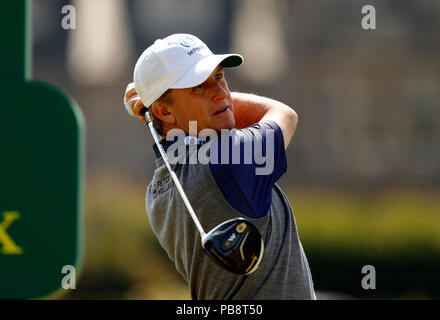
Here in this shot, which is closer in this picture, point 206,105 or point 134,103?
point 206,105

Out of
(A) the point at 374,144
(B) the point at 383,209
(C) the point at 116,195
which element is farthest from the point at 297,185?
(C) the point at 116,195

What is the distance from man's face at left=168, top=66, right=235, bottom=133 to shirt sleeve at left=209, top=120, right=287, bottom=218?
0.09m

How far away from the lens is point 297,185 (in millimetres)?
13547

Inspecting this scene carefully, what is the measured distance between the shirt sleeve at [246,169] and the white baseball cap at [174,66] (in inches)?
10.5

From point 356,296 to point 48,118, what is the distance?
5.33 m

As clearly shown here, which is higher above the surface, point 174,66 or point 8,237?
point 174,66

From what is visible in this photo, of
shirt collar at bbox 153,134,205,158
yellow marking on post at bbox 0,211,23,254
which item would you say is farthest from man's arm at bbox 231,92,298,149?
yellow marking on post at bbox 0,211,23,254

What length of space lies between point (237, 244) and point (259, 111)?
854 millimetres

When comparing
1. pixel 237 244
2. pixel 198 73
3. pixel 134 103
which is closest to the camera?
pixel 237 244

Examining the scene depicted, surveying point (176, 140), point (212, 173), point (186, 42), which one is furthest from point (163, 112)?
point (212, 173)

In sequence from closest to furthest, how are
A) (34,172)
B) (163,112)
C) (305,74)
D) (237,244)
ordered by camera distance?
(34,172) → (237,244) → (163,112) → (305,74)

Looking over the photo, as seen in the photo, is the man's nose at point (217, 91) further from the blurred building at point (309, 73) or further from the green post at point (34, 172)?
the blurred building at point (309, 73)

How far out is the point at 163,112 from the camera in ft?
10.0

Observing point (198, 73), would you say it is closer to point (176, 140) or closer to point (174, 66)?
point (174, 66)
